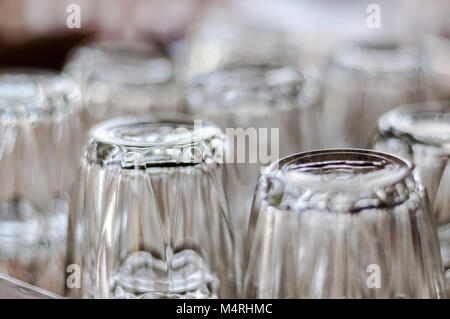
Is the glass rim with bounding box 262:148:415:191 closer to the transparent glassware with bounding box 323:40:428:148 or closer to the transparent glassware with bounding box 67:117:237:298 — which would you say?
the transparent glassware with bounding box 67:117:237:298

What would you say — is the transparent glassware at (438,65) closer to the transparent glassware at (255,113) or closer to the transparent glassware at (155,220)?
the transparent glassware at (255,113)

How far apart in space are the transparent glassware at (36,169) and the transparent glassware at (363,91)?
151 millimetres

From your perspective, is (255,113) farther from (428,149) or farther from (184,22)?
(184,22)

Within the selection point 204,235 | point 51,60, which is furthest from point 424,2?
point 204,235

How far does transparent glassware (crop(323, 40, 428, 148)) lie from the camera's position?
0.39 m

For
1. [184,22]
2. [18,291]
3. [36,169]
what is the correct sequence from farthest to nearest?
[184,22]
[36,169]
[18,291]

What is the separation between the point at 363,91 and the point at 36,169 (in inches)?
7.8

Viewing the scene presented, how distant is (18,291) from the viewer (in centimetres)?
18

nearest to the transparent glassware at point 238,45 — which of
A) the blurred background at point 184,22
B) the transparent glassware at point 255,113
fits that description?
the blurred background at point 184,22

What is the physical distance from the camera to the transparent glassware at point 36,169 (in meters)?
0.32

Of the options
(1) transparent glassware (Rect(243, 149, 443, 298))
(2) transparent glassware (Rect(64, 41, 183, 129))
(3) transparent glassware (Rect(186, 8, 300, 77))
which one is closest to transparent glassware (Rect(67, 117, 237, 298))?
(1) transparent glassware (Rect(243, 149, 443, 298))

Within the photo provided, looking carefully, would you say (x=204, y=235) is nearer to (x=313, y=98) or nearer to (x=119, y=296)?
(x=119, y=296)

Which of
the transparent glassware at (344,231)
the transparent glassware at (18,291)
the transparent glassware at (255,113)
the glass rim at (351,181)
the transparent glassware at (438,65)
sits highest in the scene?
the transparent glassware at (438,65)

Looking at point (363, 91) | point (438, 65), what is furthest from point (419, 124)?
point (438, 65)
